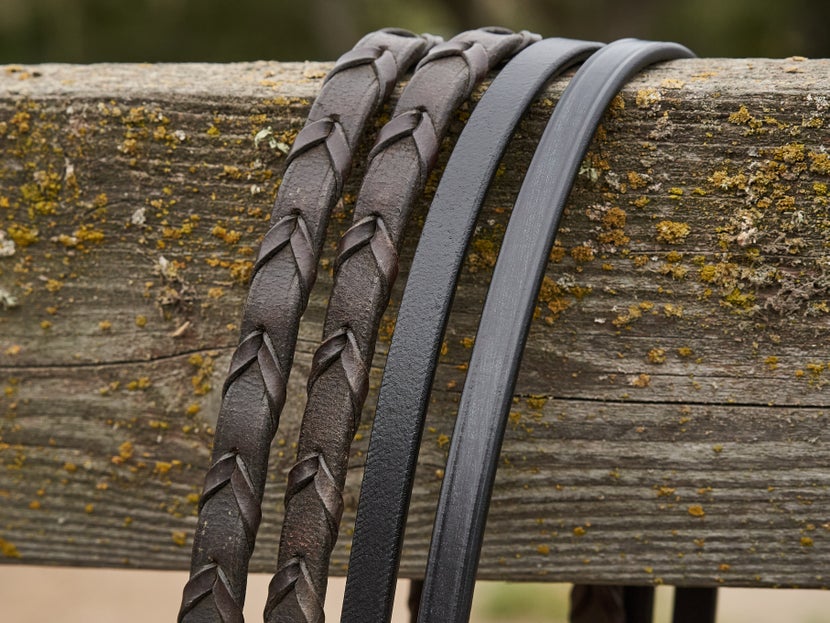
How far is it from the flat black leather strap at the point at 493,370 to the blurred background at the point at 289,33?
132 inches

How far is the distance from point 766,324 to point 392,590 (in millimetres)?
405

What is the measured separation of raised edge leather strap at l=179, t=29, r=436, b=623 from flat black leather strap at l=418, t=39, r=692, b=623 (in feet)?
0.50

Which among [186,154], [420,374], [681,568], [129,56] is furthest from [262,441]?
[129,56]

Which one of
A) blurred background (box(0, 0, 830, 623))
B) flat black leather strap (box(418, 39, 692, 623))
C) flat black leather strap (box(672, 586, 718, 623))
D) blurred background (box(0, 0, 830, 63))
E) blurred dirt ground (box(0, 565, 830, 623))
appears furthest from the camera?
blurred background (box(0, 0, 830, 63))

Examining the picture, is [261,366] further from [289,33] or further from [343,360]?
[289,33]

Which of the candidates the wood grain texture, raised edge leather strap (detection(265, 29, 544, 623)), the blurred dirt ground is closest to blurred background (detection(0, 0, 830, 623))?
the blurred dirt ground

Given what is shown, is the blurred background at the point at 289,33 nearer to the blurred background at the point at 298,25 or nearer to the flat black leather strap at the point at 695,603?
the blurred background at the point at 298,25

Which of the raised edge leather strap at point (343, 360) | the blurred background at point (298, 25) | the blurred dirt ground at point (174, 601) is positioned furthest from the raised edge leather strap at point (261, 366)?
the blurred background at point (298, 25)

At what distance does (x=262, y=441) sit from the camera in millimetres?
635

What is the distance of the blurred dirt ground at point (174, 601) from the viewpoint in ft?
12.0

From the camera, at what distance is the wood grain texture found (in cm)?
69

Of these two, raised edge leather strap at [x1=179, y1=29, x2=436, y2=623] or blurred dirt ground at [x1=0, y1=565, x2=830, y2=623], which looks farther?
blurred dirt ground at [x1=0, y1=565, x2=830, y2=623]

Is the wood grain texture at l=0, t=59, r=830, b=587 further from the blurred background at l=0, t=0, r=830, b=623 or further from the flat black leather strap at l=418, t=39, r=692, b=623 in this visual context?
A: the blurred background at l=0, t=0, r=830, b=623

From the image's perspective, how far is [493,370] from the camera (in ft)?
2.00
